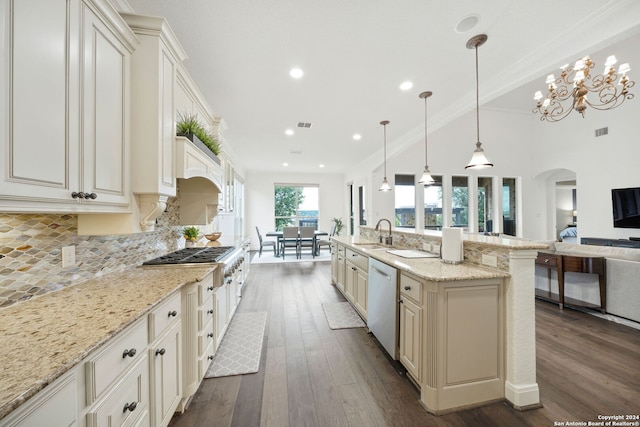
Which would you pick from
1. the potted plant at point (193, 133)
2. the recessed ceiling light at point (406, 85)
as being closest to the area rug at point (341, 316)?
the potted plant at point (193, 133)

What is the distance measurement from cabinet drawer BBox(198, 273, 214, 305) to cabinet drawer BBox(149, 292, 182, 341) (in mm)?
195

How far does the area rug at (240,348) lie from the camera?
6.82ft

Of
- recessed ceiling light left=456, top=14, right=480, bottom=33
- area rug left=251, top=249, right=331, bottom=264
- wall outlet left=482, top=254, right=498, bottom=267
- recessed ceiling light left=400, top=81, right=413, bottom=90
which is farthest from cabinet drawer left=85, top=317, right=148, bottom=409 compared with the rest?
area rug left=251, top=249, right=331, bottom=264

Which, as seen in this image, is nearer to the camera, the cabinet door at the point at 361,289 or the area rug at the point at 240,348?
the area rug at the point at 240,348

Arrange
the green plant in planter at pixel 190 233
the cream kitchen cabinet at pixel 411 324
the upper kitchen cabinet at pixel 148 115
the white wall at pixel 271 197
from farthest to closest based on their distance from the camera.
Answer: the white wall at pixel 271 197, the green plant in planter at pixel 190 233, the cream kitchen cabinet at pixel 411 324, the upper kitchen cabinet at pixel 148 115

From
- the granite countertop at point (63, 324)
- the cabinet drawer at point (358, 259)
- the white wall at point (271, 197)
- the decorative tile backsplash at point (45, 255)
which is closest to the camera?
the granite countertop at point (63, 324)

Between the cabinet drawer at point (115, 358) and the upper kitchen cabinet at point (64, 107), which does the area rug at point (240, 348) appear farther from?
the upper kitchen cabinet at point (64, 107)

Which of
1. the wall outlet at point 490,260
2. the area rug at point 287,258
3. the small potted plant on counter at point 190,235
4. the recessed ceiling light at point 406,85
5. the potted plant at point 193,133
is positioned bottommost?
the area rug at point 287,258

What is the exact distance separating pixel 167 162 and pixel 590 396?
3.46 m

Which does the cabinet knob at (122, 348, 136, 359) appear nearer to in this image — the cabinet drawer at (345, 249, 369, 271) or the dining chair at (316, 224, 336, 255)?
the cabinet drawer at (345, 249, 369, 271)

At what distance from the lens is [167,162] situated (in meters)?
1.68

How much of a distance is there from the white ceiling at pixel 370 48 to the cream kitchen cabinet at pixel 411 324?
6.68 feet

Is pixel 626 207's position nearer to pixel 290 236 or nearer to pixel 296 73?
pixel 296 73

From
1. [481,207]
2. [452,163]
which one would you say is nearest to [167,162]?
[452,163]
